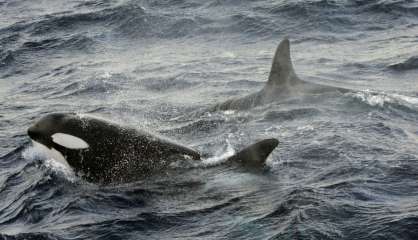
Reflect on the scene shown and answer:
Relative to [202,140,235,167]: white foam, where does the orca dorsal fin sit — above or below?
above

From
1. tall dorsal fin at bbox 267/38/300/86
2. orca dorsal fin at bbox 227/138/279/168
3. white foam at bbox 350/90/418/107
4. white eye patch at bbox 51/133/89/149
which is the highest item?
white eye patch at bbox 51/133/89/149

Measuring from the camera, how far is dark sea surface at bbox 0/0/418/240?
913cm

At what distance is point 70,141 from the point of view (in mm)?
10414

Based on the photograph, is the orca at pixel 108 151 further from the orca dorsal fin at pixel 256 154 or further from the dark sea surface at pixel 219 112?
the dark sea surface at pixel 219 112

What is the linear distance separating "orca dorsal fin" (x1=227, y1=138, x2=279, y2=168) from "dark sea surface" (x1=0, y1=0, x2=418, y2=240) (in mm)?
175

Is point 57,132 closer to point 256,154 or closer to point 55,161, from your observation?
point 55,161

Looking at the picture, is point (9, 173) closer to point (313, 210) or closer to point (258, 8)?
point (313, 210)

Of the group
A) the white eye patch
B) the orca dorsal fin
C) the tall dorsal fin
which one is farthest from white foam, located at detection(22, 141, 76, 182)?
the tall dorsal fin

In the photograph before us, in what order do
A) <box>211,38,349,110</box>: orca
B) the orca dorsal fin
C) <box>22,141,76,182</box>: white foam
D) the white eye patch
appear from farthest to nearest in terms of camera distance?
<box>211,38,349,110</box>: orca, <box>22,141,76,182</box>: white foam, the white eye patch, the orca dorsal fin

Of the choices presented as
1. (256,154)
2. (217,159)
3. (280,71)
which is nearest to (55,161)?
(217,159)

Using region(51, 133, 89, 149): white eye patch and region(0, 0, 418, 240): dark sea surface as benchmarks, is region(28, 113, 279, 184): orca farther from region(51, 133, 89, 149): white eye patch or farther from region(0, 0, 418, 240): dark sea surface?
region(0, 0, 418, 240): dark sea surface

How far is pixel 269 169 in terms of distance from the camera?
412 inches

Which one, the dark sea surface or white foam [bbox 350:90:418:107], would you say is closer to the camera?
the dark sea surface

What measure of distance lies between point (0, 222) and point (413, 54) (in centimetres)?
1316
